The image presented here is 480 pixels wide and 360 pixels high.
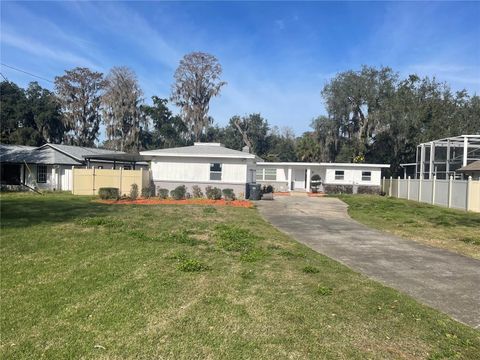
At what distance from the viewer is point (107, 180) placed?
23.9 meters

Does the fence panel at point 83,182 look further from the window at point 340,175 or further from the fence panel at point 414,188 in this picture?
the fence panel at point 414,188

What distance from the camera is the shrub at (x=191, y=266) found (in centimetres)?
648

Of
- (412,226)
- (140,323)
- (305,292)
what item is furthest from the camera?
(412,226)

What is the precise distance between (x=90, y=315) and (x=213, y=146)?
2284cm

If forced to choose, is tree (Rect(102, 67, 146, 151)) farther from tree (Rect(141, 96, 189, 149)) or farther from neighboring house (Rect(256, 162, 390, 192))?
neighboring house (Rect(256, 162, 390, 192))

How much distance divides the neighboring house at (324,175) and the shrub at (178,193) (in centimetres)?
1261

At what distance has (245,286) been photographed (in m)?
5.69

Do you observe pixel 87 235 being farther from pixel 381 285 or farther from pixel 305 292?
pixel 381 285

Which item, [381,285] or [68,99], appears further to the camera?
[68,99]

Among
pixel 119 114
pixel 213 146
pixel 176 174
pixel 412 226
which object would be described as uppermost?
pixel 119 114

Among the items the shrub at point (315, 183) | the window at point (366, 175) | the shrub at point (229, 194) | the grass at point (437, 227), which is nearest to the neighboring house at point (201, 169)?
the shrub at point (229, 194)

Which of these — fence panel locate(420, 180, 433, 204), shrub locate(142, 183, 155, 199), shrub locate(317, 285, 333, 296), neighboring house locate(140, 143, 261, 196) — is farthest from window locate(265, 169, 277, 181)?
shrub locate(317, 285, 333, 296)

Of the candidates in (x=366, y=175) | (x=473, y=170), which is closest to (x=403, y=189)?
(x=366, y=175)

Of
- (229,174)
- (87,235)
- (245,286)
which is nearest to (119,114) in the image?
(229,174)
